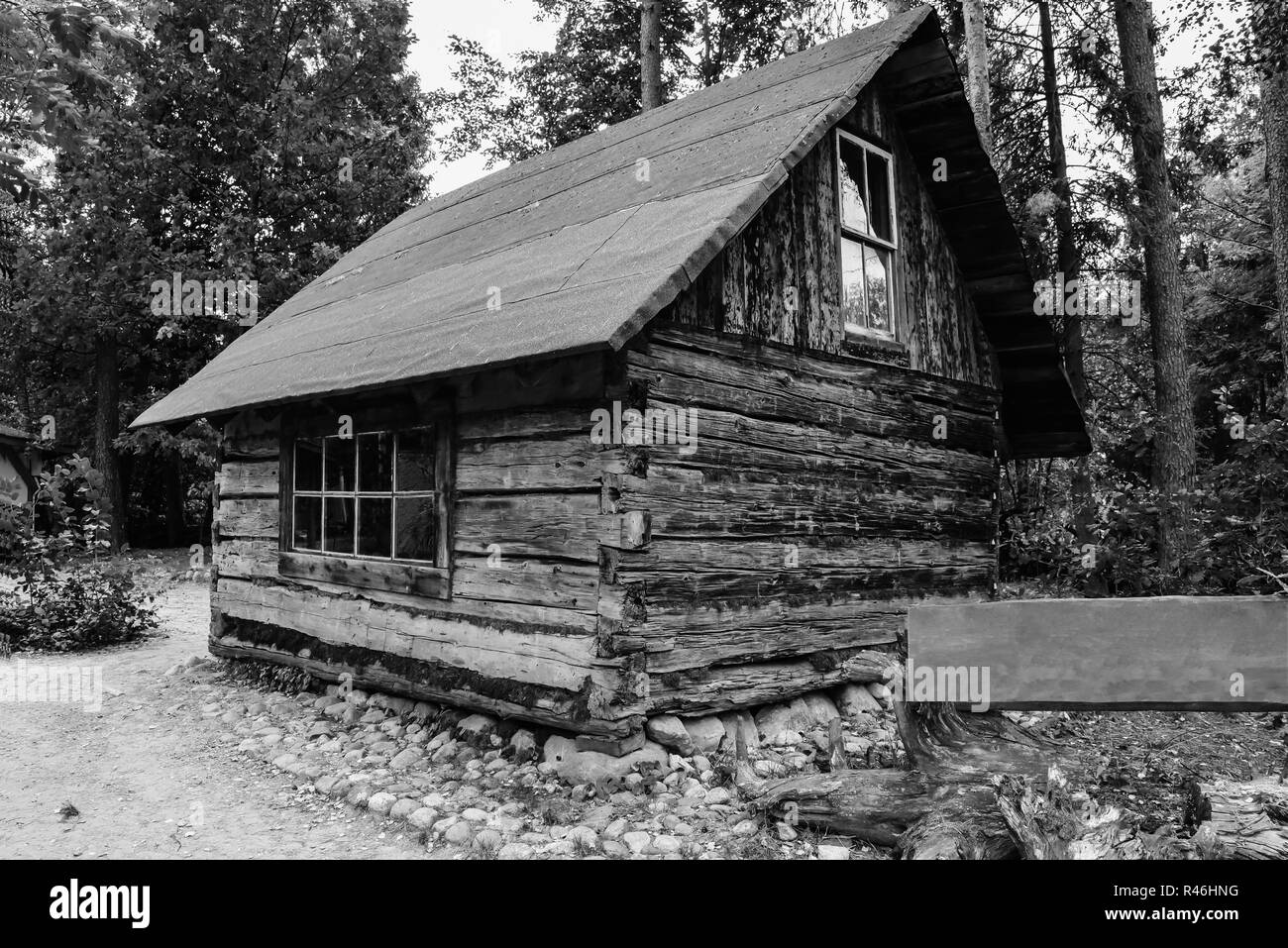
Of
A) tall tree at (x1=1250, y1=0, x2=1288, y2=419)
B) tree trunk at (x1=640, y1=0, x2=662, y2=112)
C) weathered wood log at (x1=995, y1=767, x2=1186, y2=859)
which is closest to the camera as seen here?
weathered wood log at (x1=995, y1=767, x2=1186, y2=859)

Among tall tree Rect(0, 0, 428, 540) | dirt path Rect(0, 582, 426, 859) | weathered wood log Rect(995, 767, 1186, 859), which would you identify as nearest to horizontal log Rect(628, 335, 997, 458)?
weathered wood log Rect(995, 767, 1186, 859)

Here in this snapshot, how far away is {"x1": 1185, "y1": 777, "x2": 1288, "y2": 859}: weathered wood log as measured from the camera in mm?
3861

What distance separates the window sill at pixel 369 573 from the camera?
7141 millimetres

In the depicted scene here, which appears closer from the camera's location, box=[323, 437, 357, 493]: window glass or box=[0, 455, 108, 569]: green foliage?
box=[323, 437, 357, 493]: window glass

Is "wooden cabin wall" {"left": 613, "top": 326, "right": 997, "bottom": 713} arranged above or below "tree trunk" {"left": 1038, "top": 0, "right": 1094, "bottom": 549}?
below

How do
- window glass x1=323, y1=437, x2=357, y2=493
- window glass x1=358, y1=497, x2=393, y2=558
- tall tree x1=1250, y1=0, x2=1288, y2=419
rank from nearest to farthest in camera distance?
window glass x1=358, y1=497, x2=393, y2=558 → window glass x1=323, y1=437, x2=357, y2=493 → tall tree x1=1250, y1=0, x2=1288, y2=419

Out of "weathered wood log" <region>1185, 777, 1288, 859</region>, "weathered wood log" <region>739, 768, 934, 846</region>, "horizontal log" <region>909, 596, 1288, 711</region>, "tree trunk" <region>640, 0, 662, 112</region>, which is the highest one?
"tree trunk" <region>640, 0, 662, 112</region>

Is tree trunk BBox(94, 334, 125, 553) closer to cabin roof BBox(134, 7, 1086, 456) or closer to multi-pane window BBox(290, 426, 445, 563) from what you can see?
cabin roof BBox(134, 7, 1086, 456)

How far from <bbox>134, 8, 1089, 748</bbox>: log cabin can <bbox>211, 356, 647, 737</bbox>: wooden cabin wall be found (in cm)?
3

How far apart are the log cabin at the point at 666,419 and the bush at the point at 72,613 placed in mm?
2421

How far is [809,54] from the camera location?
903cm

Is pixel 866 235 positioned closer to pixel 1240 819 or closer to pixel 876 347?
pixel 876 347

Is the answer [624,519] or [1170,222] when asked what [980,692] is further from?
[1170,222]

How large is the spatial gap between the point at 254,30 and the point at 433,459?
18995 millimetres
